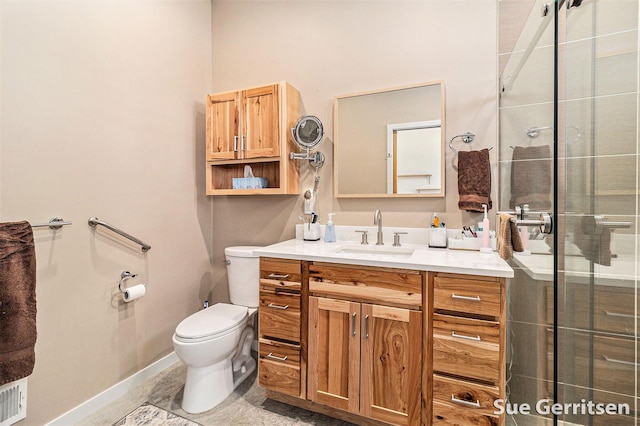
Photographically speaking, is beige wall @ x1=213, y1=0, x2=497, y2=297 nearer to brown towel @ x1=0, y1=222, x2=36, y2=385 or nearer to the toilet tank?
the toilet tank

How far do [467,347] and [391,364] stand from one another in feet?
1.12

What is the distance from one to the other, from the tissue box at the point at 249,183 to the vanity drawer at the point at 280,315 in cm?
82

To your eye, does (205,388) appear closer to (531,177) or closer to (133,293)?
(133,293)

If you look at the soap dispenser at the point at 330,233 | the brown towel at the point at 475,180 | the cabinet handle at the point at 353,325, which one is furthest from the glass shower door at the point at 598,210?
the soap dispenser at the point at 330,233

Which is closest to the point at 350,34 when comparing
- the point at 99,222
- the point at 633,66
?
the point at 633,66

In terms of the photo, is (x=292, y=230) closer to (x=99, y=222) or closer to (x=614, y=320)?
(x=99, y=222)

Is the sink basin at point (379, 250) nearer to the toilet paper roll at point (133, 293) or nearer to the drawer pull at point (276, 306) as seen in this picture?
the drawer pull at point (276, 306)

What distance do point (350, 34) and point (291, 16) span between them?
51 centimetres

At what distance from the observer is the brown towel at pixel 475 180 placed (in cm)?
161

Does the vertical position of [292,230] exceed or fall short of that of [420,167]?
it falls short

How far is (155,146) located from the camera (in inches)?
76.1

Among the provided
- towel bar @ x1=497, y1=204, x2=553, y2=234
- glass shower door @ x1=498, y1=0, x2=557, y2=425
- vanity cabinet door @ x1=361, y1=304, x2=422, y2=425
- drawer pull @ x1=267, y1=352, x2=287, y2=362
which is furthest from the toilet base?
towel bar @ x1=497, y1=204, x2=553, y2=234

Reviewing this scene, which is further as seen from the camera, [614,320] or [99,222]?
[99,222]

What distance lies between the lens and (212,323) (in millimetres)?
1687
